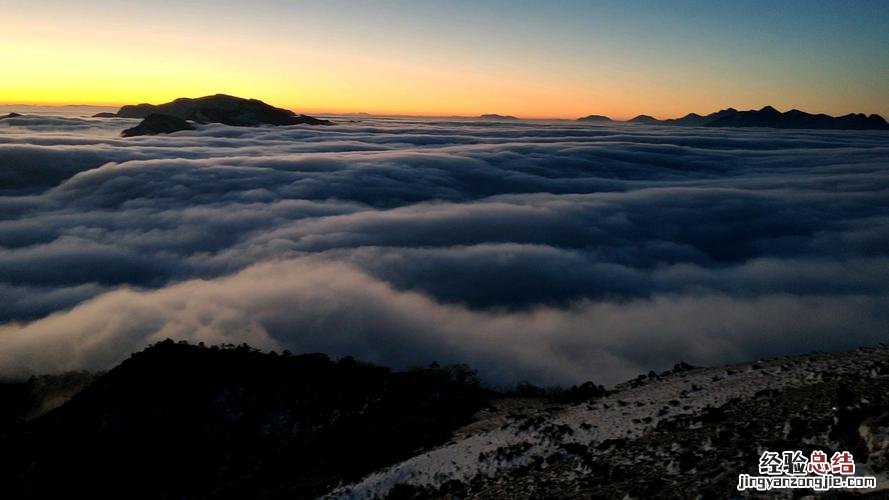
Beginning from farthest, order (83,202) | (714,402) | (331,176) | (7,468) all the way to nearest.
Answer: (331,176), (83,202), (7,468), (714,402)

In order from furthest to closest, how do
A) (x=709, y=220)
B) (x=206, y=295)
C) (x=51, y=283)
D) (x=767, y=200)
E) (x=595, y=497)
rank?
(x=767, y=200) → (x=709, y=220) → (x=51, y=283) → (x=206, y=295) → (x=595, y=497)

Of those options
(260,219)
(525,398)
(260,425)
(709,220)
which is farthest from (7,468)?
(709,220)

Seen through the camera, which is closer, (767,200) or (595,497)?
(595,497)

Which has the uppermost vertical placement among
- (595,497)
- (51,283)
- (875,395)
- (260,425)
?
(875,395)

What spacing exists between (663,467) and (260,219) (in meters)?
86.6

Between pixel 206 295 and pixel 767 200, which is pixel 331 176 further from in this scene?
pixel 767 200

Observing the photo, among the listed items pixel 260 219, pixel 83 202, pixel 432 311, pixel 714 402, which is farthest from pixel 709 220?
pixel 83 202

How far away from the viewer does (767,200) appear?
9969 centimetres

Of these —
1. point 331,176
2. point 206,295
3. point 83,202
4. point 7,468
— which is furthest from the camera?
point 331,176

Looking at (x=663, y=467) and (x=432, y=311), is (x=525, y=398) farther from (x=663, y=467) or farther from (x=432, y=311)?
(x=432, y=311)

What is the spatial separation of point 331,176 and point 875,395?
12169cm

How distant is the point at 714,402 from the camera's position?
1384 centimetres

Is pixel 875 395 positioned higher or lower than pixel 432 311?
higher

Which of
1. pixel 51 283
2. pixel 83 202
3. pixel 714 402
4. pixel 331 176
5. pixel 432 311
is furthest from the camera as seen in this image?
A: pixel 331 176
